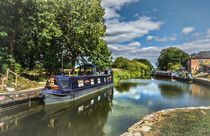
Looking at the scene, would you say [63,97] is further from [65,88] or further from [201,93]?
[201,93]

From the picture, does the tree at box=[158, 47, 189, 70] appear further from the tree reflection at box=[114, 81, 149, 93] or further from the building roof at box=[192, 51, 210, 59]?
the tree reflection at box=[114, 81, 149, 93]

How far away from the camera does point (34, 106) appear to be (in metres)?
11.7

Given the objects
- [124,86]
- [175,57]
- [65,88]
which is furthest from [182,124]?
[175,57]

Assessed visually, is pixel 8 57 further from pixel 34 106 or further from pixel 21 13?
pixel 34 106

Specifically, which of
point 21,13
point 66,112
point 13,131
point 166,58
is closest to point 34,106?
point 66,112

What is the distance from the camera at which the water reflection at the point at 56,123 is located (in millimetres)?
7262

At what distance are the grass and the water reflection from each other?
124 inches

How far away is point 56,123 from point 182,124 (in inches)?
298

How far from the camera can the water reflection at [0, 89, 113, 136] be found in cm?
726

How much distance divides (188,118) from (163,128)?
2536 mm

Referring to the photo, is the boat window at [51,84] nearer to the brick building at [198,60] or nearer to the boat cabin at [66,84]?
the boat cabin at [66,84]

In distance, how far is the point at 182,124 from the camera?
6898 mm

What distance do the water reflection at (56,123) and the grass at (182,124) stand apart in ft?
10.3

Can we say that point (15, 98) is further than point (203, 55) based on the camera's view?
No
